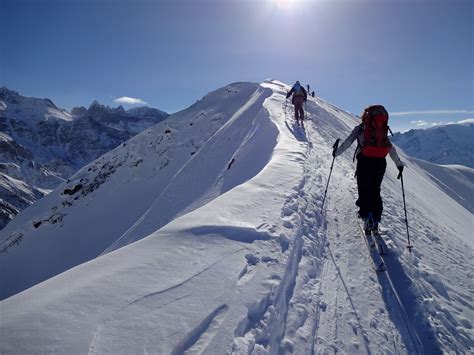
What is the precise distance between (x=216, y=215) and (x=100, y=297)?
293cm

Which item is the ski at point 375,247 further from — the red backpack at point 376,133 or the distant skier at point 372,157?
the red backpack at point 376,133

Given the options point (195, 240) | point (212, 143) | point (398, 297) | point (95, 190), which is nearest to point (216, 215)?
point (195, 240)

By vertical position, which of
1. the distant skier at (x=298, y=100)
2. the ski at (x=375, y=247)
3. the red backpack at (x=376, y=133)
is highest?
the distant skier at (x=298, y=100)

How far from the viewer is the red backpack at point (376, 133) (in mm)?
A: 6258

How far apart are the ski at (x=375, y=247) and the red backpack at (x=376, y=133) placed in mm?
1708

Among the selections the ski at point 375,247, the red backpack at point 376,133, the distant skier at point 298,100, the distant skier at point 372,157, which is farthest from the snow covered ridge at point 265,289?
the distant skier at point 298,100

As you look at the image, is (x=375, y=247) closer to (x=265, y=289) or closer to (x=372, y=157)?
(x=372, y=157)

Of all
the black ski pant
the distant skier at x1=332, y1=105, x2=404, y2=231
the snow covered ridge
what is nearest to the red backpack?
the distant skier at x1=332, y1=105, x2=404, y2=231

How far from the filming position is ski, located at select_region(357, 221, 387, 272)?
5.26m

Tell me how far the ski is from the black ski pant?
37 cm

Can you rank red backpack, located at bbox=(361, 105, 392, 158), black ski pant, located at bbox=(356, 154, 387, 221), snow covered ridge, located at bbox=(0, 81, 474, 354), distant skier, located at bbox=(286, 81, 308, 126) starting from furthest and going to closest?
distant skier, located at bbox=(286, 81, 308, 126), black ski pant, located at bbox=(356, 154, 387, 221), red backpack, located at bbox=(361, 105, 392, 158), snow covered ridge, located at bbox=(0, 81, 474, 354)

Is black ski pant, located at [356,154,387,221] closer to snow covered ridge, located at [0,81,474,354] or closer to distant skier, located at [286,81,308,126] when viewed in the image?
snow covered ridge, located at [0,81,474,354]

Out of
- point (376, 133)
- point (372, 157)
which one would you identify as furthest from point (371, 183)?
point (376, 133)

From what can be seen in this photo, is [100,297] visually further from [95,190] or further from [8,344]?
[95,190]
